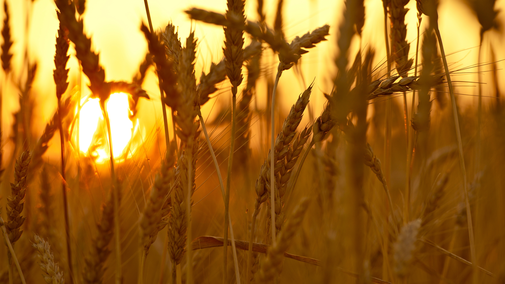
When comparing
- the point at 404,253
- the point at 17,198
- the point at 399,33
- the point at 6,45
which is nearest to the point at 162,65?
the point at 404,253

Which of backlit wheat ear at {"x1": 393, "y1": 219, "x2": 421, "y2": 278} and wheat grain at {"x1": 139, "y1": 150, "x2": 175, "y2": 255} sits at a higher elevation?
wheat grain at {"x1": 139, "y1": 150, "x2": 175, "y2": 255}

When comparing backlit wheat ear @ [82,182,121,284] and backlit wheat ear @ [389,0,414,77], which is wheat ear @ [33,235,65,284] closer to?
backlit wheat ear @ [82,182,121,284]

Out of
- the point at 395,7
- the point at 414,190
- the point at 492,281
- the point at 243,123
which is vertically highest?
the point at 395,7

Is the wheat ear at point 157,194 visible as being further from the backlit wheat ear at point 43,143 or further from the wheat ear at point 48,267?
the backlit wheat ear at point 43,143

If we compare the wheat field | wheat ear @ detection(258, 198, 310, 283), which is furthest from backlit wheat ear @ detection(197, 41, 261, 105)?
wheat ear @ detection(258, 198, 310, 283)

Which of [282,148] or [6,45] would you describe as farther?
[6,45]

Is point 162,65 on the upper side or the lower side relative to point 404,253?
upper

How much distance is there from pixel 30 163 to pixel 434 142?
6.13 feet

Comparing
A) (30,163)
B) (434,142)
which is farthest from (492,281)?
(434,142)

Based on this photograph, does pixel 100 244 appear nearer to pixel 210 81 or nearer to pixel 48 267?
pixel 48 267

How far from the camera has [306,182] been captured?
130 centimetres

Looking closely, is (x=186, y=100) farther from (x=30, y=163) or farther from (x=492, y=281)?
(x=492, y=281)

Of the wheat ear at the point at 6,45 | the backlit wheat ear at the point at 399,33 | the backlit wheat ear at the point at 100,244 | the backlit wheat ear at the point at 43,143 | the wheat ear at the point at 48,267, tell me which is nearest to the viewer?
the backlit wheat ear at the point at 100,244

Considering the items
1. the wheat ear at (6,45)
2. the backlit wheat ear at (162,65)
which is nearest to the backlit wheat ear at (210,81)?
the backlit wheat ear at (162,65)
